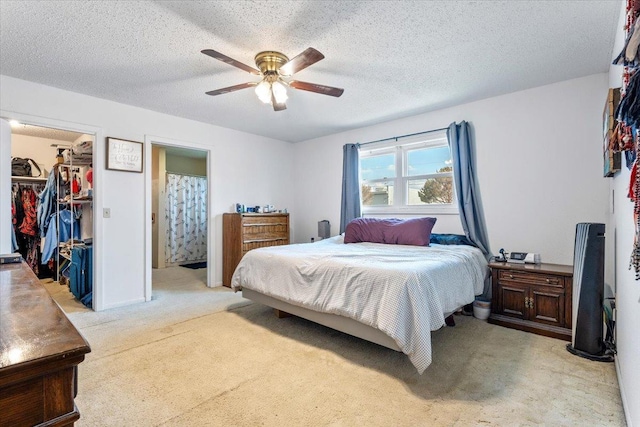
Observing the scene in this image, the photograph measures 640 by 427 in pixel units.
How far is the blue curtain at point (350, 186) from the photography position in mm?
4555

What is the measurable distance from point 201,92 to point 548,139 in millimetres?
3629

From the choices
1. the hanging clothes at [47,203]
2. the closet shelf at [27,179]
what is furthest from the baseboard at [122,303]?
the closet shelf at [27,179]

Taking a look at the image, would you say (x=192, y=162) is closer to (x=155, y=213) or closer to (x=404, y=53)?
(x=155, y=213)

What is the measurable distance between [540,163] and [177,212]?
6183 mm

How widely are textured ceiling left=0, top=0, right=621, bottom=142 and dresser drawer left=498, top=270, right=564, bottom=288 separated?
6.10 feet

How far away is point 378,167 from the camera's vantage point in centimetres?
455

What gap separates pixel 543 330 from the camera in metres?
2.67

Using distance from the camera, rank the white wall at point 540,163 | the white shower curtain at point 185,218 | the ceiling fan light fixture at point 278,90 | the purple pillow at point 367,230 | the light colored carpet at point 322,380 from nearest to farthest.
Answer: the light colored carpet at point 322,380 → the ceiling fan light fixture at point 278,90 → the white wall at point 540,163 → the purple pillow at point 367,230 → the white shower curtain at point 185,218

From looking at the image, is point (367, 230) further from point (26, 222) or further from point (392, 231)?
point (26, 222)

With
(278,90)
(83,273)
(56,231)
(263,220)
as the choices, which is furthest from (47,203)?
(278,90)

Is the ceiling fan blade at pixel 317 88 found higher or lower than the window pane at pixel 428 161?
higher

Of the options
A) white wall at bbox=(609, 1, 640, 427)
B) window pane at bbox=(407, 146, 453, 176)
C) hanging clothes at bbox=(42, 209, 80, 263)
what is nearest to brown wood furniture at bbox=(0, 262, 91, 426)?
white wall at bbox=(609, 1, 640, 427)

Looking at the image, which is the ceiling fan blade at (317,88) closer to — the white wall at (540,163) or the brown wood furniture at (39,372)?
the white wall at (540,163)

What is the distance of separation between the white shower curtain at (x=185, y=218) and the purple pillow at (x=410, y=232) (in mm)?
4236
